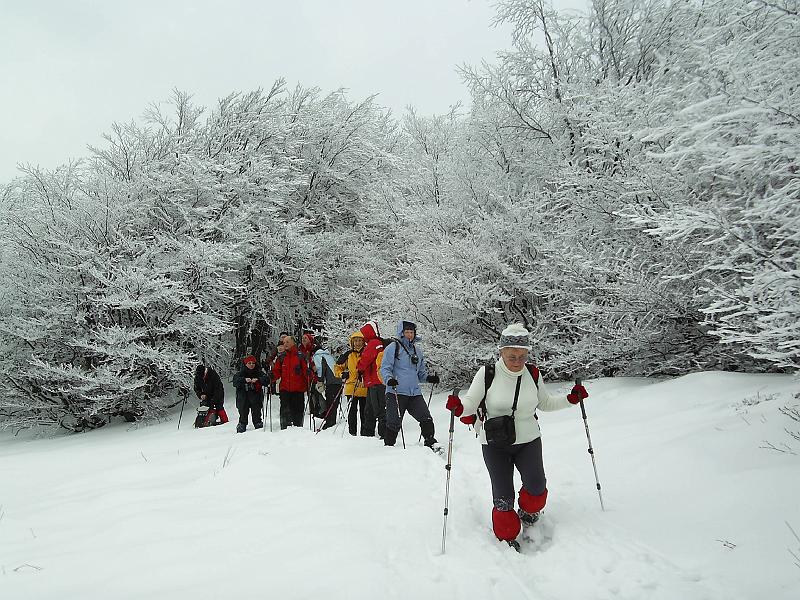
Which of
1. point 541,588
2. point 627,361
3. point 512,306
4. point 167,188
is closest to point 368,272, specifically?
point 512,306

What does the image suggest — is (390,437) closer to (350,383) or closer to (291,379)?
(350,383)

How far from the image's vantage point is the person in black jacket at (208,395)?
1104 cm

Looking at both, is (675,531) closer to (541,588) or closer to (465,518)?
(541,588)

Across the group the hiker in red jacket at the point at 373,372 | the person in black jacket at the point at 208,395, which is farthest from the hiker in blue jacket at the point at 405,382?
the person in black jacket at the point at 208,395

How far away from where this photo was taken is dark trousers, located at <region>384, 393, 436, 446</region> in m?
6.86

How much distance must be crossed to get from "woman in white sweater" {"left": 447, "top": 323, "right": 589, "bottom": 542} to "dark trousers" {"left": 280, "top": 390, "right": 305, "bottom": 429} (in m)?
6.03

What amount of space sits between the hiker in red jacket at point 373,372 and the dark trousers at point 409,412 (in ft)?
2.04

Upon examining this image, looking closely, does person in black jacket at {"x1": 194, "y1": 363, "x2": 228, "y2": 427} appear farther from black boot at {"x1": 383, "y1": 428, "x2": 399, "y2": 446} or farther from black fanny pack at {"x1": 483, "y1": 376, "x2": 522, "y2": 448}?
black fanny pack at {"x1": 483, "y1": 376, "x2": 522, "y2": 448}

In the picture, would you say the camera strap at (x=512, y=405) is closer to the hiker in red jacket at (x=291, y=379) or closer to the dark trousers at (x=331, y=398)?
the dark trousers at (x=331, y=398)

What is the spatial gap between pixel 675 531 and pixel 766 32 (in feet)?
12.3

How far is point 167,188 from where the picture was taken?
14.4 meters

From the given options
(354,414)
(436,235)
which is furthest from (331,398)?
(436,235)

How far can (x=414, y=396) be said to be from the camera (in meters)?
6.93

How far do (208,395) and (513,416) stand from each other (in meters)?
9.08
